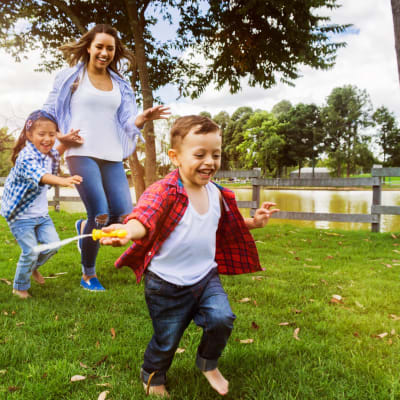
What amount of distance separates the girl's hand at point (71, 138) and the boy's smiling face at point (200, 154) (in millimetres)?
2005

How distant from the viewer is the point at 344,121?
55719 millimetres

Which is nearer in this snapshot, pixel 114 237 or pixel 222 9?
pixel 114 237

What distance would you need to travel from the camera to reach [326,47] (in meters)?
9.05

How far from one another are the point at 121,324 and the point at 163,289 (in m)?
1.36

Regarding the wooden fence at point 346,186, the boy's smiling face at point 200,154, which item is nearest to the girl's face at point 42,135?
the boy's smiling face at point 200,154

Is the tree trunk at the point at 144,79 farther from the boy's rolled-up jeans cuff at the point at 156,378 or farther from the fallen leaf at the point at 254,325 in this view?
the boy's rolled-up jeans cuff at the point at 156,378

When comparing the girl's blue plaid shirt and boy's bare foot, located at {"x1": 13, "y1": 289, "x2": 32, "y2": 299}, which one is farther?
boy's bare foot, located at {"x1": 13, "y1": 289, "x2": 32, "y2": 299}

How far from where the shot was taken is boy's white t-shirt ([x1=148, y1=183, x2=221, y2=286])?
2.05 metres

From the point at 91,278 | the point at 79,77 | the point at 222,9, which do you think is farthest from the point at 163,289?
the point at 222,9

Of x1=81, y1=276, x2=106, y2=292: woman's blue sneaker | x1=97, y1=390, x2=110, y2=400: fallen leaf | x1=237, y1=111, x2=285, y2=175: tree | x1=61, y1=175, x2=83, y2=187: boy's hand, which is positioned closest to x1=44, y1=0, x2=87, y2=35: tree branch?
x1=81, y1=276, x2=106, y2=292: woman's blue sneaker

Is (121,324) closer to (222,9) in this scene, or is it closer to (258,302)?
(258,302)

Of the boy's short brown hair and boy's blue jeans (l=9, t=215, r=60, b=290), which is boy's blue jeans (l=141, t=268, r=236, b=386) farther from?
boy's blue jeans (l=9, t=215, r=60, b=290)

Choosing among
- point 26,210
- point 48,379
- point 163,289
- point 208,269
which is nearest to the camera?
point 163,289

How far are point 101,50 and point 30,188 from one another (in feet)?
5.27
